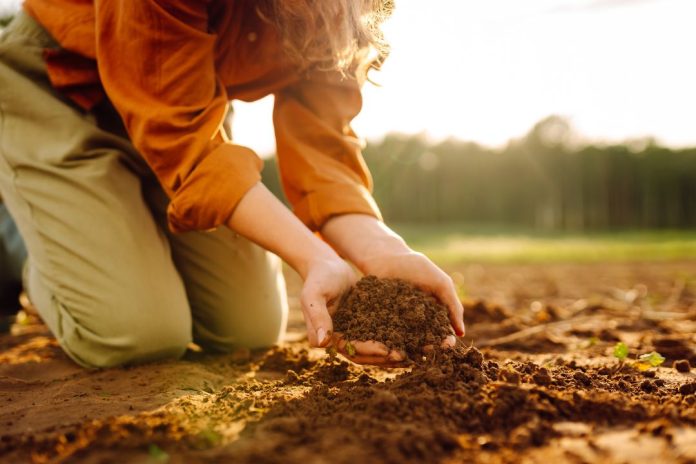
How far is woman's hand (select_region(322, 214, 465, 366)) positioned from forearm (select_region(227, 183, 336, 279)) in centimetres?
21

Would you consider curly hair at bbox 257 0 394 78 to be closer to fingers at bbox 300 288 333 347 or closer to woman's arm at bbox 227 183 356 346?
woman's arm at bbox 227 183 356 346

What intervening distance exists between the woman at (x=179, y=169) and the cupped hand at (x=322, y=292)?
0.01 m

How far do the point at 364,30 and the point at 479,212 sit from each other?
30761 millimetres

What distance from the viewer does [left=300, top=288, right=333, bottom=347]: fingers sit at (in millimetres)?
1734

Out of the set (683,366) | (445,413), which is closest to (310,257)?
(445,413)

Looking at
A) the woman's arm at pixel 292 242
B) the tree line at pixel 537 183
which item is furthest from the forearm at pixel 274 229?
the tree line at pixel 537 183

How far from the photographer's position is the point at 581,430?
1.44m

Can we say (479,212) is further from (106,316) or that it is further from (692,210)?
(106,316)

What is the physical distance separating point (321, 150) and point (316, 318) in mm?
1007

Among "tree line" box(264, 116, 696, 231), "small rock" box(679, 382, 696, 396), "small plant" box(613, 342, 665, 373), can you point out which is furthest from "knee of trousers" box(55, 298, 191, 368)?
"tree line" box(264, 116, 696, 231)

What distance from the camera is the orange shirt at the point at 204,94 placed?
2.06 metres

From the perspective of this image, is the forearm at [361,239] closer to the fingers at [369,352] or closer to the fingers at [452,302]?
the fingers at [452,302]

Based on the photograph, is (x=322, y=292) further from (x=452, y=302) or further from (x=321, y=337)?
(x=452, y=302)

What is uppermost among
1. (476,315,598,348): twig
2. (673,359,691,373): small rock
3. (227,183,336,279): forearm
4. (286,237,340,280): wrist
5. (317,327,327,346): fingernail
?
(227,183,336,279): forearm
